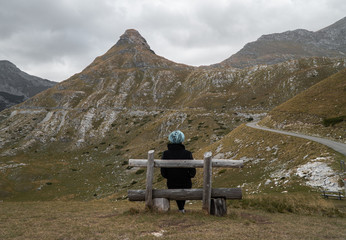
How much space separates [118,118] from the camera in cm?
10112

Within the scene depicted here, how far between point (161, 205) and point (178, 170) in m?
1.80

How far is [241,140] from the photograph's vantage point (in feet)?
113

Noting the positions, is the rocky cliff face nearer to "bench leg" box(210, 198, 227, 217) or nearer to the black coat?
the black coat

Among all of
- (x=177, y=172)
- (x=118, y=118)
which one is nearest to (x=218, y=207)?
(x=177, y=172)

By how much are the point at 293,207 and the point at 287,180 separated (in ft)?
23.5

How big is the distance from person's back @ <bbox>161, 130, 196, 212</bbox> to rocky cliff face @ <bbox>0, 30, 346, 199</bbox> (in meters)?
31.6

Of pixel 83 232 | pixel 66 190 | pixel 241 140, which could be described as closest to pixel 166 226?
pixel 83 232

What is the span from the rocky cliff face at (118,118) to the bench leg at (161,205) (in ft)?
103

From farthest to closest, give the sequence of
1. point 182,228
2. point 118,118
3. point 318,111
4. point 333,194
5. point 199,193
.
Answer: point 118,118 → point 318,111 → point 333,194 → point 199,193 → point 182,228

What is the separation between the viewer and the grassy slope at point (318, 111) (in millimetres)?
29203

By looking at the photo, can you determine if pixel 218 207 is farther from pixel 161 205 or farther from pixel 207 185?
pixel 161 205

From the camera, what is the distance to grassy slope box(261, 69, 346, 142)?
2920 cm

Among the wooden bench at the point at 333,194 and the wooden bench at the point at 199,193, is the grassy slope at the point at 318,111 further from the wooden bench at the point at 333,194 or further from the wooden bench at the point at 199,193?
the wooden bench at the point at 199,193

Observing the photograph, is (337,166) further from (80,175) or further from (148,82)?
(148,82)
